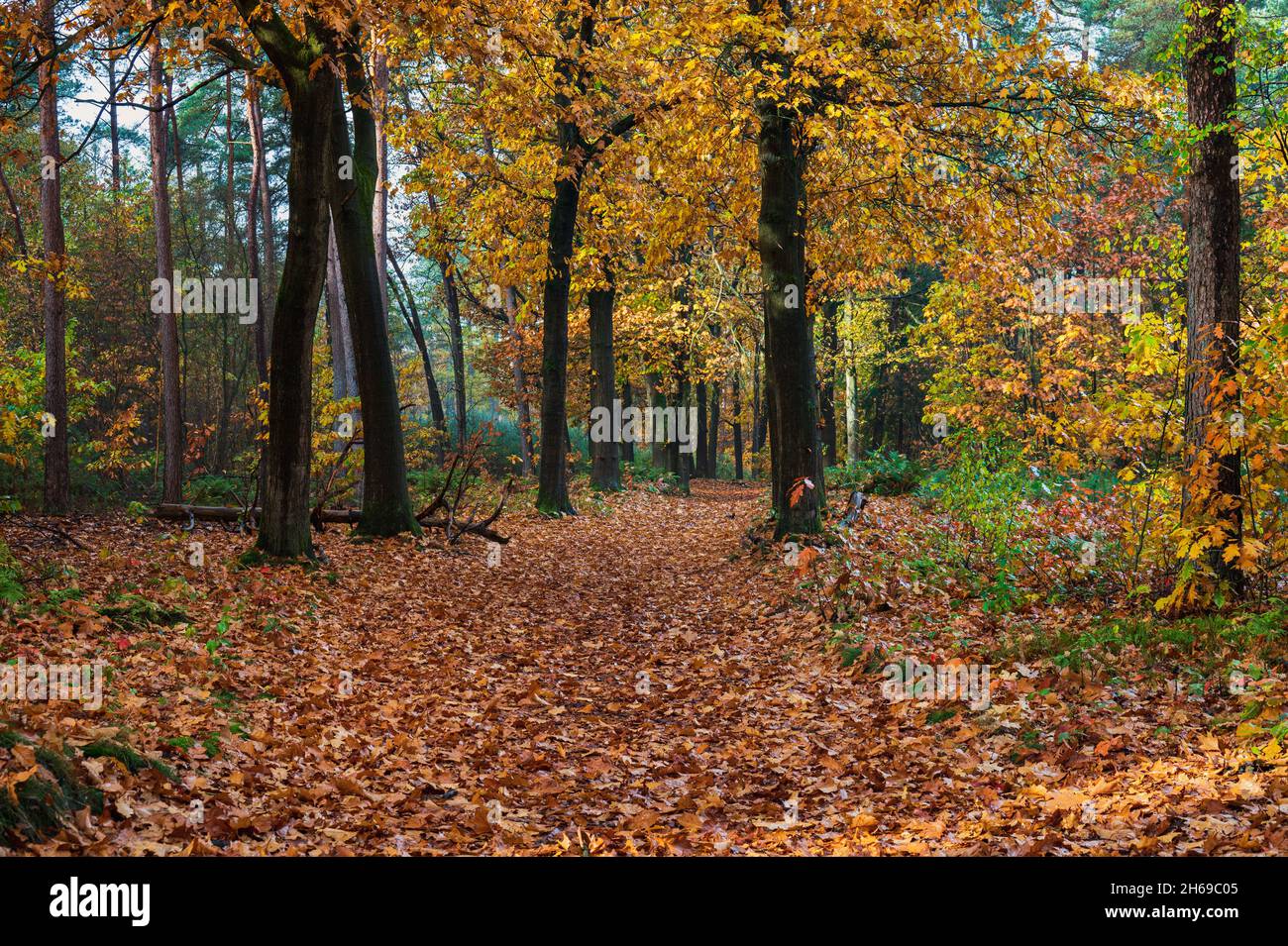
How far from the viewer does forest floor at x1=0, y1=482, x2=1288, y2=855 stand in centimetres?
442

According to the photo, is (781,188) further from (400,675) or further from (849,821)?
(849,821)

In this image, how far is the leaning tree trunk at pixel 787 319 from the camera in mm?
12672

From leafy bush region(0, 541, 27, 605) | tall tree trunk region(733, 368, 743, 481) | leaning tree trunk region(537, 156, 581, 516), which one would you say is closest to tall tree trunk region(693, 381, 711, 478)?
tall tree trunk region(733, 368, 743, 481)

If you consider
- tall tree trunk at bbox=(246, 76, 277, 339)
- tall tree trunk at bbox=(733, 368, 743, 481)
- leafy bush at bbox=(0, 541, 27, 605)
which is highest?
tall tree trunk at bbox=(246, 76, 277, 339)

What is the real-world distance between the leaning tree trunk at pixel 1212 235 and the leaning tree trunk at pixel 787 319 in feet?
18.7

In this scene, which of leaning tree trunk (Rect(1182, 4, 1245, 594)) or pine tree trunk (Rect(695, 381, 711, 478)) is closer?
leaning tree trunk (Rect(1182, 4, 1245, 594))

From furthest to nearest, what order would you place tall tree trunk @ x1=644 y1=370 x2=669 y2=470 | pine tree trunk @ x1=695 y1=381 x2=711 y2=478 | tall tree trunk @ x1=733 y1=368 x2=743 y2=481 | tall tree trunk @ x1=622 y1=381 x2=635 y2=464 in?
1. tall tree trunk @ x1=733 y1=368 x2=743 y2=481
2. pine tree trunk @ x1=695 y1=381 x2=711 y2=478
3. tall tree trunk @ x1=644 y1=370 x2=669 y2=470
4. tall tree trunk @ x1=622 y1=381 x2=635 y2=464

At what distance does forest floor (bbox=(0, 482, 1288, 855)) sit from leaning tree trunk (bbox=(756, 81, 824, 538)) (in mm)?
2555

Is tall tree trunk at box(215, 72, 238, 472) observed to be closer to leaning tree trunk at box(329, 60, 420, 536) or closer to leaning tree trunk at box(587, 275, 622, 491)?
leaning tree trunk at box(587, 275, 622, 491)

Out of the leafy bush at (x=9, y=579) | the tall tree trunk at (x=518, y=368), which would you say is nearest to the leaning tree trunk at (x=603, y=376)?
the tall tree trunk at (x=518, y=368)

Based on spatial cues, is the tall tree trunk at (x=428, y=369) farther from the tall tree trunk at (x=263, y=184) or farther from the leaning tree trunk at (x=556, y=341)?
the leaning tree trunk at (x=556, y=341)

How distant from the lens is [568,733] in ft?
21.7

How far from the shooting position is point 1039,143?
1113 centimetres
